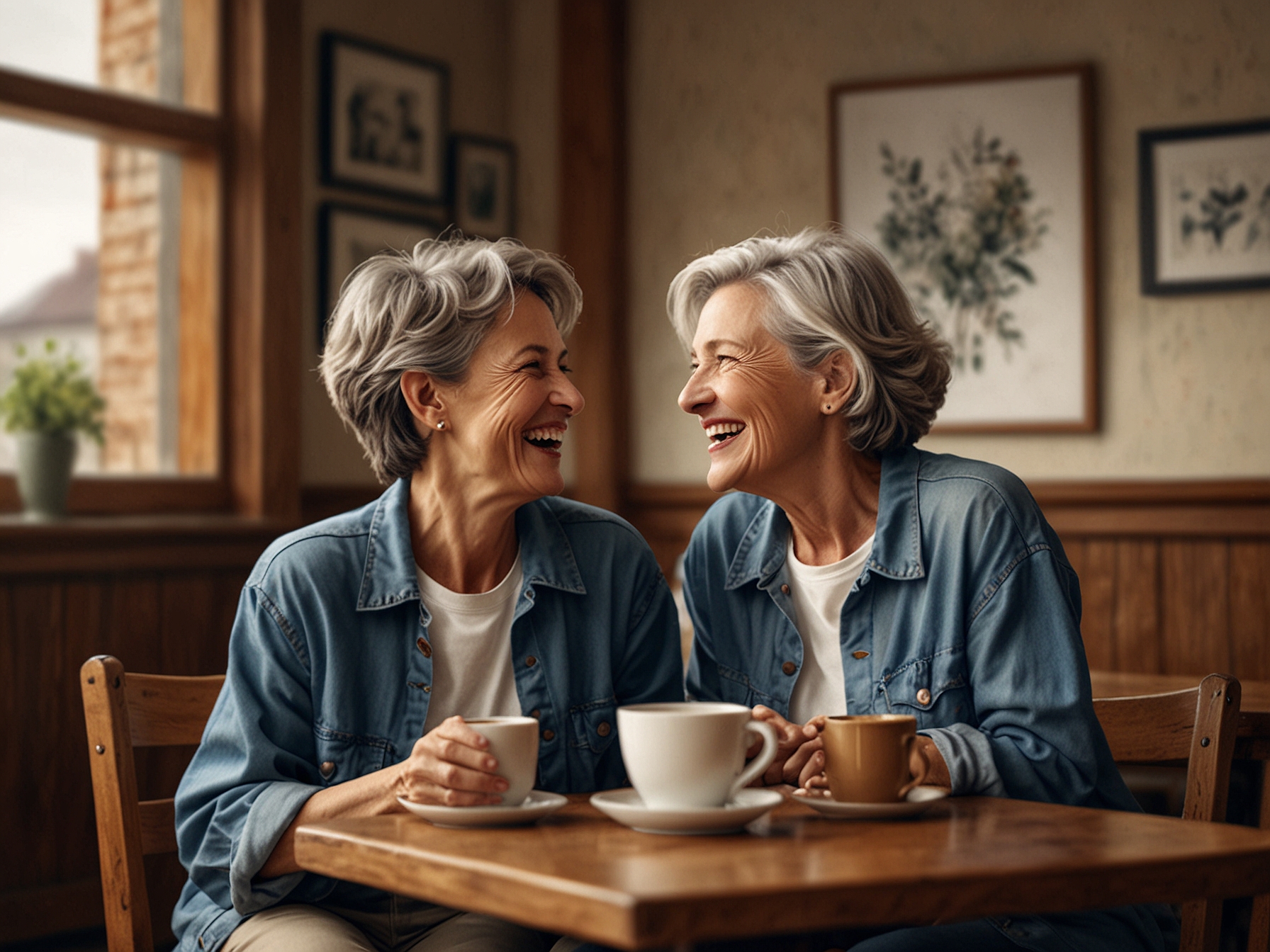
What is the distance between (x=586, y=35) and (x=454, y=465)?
9.73 feet

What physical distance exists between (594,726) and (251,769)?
0.43 metres

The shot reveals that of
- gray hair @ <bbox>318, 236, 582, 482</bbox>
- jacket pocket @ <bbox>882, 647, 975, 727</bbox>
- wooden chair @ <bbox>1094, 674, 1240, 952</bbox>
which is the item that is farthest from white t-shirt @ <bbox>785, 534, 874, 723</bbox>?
gray hair @ <bbox>318, 236, 582, 482</bbox>

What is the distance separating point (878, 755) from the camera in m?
1.22

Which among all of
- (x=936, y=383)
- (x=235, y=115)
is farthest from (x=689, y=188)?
(x=936, y=383)

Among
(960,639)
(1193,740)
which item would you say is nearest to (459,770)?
(960,639)

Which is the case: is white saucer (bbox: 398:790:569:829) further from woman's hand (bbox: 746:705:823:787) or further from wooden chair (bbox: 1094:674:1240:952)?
wooden chair (bbox: 1094:674:1240:952)

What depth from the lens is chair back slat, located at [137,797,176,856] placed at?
5.20ft

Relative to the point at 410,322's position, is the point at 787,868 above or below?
below

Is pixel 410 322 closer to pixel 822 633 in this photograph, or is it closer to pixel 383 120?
pixel 822 633

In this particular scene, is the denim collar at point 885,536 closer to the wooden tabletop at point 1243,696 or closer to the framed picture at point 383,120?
the wooden tabletop at point 1243,696

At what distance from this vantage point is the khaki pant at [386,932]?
4.67 ft

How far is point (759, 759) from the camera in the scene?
115 centimetres

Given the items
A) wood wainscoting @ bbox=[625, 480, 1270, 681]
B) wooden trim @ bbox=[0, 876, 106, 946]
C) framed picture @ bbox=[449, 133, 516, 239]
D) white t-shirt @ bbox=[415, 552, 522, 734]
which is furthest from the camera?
framed picture @ bbox=[449, 133, 516, 239]

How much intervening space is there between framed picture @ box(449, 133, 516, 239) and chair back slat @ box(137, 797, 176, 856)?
290 centimetres
